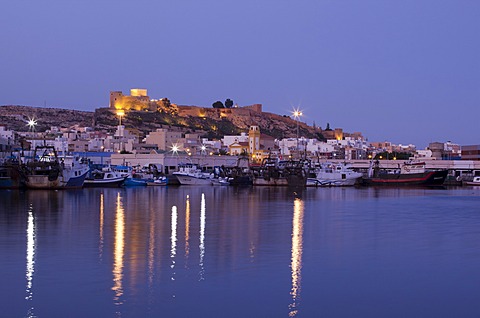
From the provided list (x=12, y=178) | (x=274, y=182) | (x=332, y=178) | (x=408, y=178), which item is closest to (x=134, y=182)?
(x=274, y=182)

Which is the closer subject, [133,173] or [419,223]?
[419,223]

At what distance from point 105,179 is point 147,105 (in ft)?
300

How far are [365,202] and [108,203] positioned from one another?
15926 mm

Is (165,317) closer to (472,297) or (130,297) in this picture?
(130,297)

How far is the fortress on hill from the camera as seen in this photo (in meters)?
153

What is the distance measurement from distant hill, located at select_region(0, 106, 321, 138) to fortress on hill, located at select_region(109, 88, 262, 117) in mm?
231

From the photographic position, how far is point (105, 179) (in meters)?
64.6

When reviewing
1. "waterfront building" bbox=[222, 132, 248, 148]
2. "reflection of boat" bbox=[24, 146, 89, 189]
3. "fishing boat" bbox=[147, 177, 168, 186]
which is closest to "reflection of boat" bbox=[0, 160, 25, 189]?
"reflection of boat" bbox=[24, 146, 89, 189]

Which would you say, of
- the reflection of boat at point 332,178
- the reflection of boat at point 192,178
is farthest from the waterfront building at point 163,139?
the reflection of boat at point 332,178

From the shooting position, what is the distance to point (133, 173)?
241ft

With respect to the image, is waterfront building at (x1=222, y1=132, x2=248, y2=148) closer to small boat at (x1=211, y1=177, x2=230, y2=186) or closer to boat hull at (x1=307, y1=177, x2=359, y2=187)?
small boat at (x1=211, y1=177, x2=230, y2=186)

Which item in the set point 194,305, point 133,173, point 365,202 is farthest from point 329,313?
point 133,173

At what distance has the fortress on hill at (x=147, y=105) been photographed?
502 ft

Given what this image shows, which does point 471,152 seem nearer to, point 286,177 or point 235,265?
point 286,177
